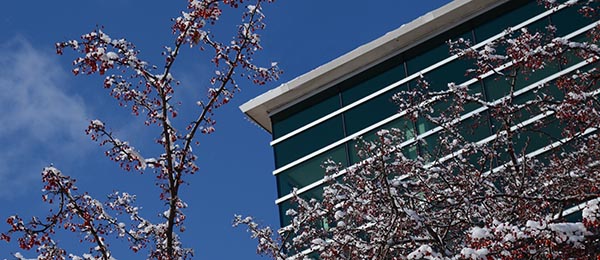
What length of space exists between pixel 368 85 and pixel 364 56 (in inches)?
49.5

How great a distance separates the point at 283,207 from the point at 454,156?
25367 millimetres

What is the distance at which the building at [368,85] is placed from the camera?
36.9m

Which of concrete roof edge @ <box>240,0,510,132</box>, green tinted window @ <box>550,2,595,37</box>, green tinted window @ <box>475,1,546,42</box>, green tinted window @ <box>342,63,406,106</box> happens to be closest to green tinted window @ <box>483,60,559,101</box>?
green tinted window @ <box>550,2,595,37</box>

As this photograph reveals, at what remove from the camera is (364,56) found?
40156 mm

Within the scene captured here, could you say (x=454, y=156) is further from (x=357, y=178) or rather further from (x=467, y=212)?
(x=467, y=212)

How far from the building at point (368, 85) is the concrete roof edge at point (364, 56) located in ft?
0.13

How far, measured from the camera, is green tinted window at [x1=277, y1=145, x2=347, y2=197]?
3944cm

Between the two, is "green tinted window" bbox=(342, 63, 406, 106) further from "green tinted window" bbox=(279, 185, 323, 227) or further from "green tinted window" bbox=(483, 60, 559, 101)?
"green tinted window" bbox=(483, 60, 559, 101)

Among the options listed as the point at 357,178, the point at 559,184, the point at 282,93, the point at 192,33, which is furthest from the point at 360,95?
the point at 192,33

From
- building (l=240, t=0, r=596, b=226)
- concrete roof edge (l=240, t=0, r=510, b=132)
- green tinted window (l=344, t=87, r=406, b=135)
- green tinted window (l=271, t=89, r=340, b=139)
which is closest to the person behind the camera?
building (l=240, t=0, r=596, b=226)

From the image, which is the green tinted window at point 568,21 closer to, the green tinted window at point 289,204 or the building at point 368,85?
the building at point 368,85

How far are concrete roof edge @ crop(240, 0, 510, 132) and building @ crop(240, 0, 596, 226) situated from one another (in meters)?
0.04

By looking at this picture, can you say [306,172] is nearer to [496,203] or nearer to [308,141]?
[308,141]

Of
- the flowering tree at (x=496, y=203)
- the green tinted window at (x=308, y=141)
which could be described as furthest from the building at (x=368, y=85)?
the flowering tree at (x=496, y=203)
